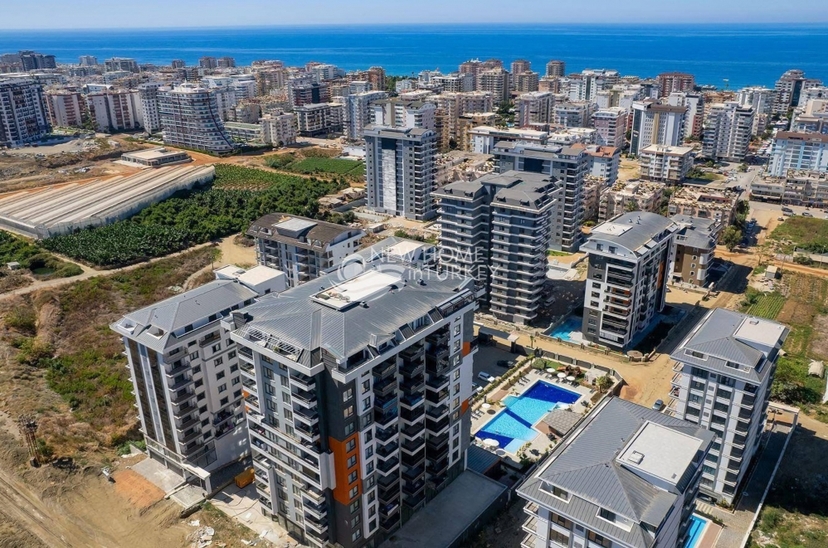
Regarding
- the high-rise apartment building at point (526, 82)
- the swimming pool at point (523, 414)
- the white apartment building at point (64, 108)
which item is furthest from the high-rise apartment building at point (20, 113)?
the swimming pool at point (523, 414)

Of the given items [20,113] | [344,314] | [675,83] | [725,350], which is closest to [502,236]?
[725,350]

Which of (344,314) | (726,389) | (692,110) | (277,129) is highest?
(344,314)

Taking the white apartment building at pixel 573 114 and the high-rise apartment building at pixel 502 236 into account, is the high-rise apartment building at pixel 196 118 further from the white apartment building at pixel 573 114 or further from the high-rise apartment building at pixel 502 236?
the high-rise apartment building at pixel 502 236

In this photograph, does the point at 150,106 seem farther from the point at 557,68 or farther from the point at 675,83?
the point at 675,83

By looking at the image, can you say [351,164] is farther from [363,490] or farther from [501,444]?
[363,490]

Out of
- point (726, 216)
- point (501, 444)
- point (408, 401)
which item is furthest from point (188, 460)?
point (726, 216)

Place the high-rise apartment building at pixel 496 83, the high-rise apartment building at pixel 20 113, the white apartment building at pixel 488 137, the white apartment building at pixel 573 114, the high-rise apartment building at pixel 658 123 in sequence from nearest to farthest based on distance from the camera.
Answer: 1. the white apartment building at pixel 488 137
2. the high-rise apartment building at pixel 658 123
3. the white apartment building at pixel 573 114
4. the high-rise apartment building at pixel 20 113
5. the high-rise apartment building at pixel 496 83
